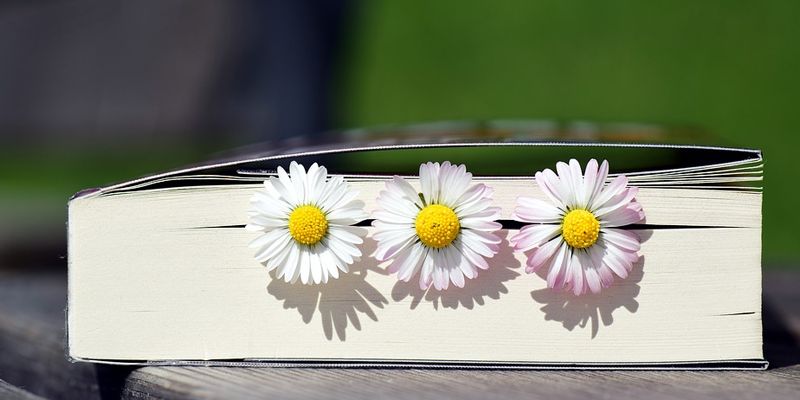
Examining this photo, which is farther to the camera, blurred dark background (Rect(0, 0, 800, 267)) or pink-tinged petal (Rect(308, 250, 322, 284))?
blurred dark background (Rect(0, 0, 800, 267))

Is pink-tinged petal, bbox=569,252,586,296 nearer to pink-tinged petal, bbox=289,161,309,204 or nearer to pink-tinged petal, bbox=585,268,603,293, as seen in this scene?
pink-tinged petal, bbox=585,268,603,293

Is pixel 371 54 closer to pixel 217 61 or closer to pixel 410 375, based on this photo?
pixel 217 61

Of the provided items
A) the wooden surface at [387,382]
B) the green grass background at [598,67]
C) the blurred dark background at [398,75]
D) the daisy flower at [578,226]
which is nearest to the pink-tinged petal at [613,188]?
the daisy flower at [578,226]

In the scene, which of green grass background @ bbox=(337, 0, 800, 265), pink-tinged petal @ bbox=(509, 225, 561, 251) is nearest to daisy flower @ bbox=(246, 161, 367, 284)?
pink-tinged petal @ bbox=(509, 225, 561, 251)

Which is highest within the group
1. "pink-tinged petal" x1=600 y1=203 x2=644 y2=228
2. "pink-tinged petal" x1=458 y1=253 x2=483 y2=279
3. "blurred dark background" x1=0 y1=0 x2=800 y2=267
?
"blurred dark background" x1=0 y1=0 x2=800 y2=267

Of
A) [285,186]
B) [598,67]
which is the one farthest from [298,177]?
[598,67]

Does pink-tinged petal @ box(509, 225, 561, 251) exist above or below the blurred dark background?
below

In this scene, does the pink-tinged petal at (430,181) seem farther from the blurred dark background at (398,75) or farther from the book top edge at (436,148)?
the blurred dark background at (398,75)

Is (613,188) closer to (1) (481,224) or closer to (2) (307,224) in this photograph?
(1) (481,224)
